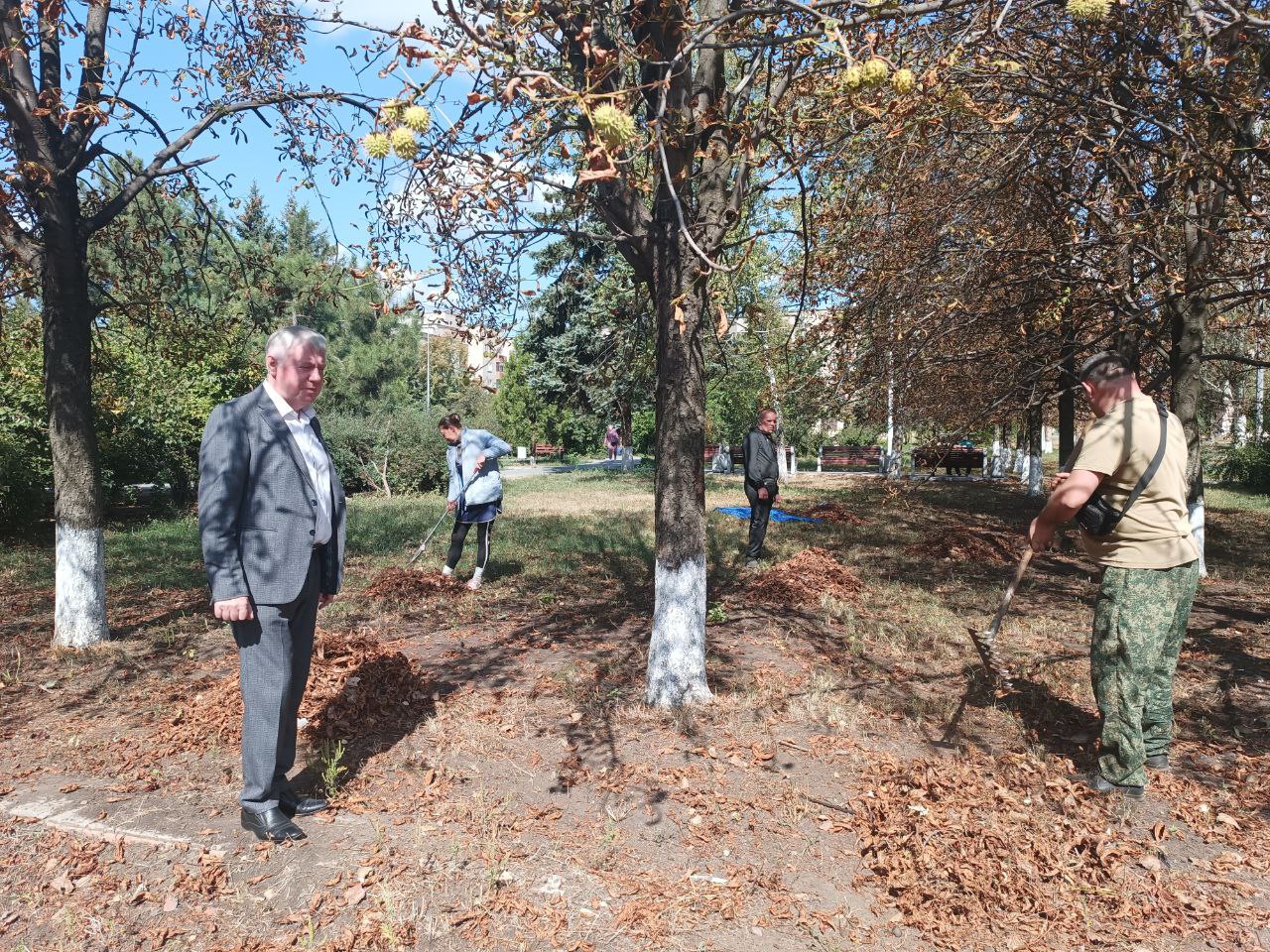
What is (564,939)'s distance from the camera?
2.64 meters

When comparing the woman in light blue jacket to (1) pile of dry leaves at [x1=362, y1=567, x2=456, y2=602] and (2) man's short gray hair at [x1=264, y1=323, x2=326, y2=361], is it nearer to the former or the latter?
(1) pile of dry leaves at [x1=362, y1=567, x2=456, y2=602]

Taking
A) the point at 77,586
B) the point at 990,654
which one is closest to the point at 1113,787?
the point at 990,654

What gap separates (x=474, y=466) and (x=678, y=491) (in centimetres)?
372

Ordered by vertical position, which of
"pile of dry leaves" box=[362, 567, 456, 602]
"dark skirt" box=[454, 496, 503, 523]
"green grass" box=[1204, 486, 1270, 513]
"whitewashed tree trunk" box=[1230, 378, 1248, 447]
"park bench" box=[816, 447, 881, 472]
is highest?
"whitewashed tree trunk" box=[1230, 378, 1248, 447]

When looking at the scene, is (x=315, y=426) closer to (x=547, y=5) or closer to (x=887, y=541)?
(x=547, y=5)

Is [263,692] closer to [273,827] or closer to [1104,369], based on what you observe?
[273,827]

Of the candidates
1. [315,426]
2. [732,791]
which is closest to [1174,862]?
[732,791]

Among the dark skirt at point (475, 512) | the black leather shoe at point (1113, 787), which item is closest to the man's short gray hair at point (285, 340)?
the black leather shoe at point (1113, 787)

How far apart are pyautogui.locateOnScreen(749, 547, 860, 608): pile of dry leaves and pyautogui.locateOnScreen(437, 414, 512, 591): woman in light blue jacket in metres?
2.78

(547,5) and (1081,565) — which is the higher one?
(547,5)

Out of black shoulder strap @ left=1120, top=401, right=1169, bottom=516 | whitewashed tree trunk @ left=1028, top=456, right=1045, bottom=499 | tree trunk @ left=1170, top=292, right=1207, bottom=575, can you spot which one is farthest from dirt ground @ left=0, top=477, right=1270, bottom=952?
whitewashed tree trunk @ left=1028, top=456, right=1045, bottom=499

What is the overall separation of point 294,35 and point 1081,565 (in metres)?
10.7

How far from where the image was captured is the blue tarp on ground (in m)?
14.2

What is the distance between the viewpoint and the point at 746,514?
15023mm
